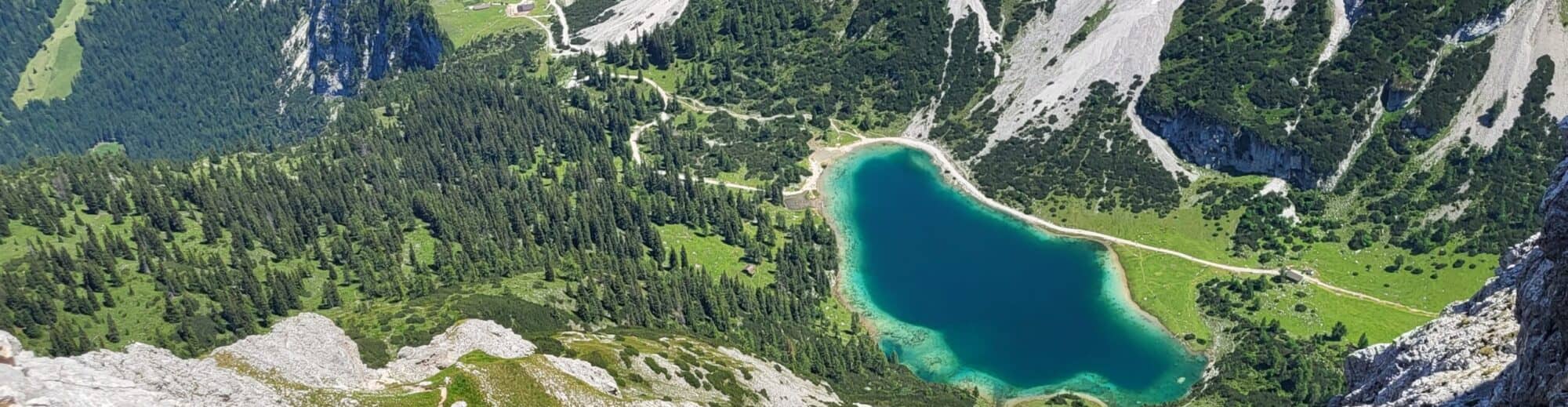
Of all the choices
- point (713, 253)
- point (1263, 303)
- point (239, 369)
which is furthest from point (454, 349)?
point (1263, 303)

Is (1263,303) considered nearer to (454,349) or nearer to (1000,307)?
(1000,307)

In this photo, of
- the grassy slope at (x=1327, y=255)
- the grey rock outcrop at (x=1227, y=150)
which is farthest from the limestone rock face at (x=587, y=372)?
the grey rock outcrop at (x=1227, y=150)

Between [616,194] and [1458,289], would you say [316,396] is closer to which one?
[616,194]

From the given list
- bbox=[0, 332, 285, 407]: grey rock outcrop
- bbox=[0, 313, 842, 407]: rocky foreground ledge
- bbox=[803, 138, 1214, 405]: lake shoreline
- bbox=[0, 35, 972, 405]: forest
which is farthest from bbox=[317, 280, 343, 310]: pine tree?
bbox=[803, 138, 1214, 405]: lake shoreline

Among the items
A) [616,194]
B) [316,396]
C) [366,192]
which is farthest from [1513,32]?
[366,192]

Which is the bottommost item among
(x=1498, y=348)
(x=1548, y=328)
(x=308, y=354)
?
(x=308, y=354)

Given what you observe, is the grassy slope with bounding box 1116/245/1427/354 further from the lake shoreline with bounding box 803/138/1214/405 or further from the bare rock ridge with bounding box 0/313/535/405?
the bare rock ridge with bounding box 0/313/535/405
